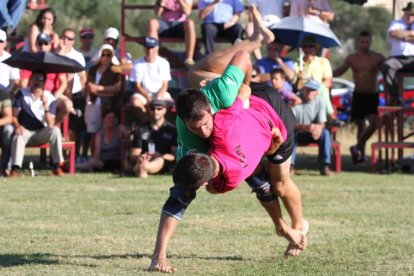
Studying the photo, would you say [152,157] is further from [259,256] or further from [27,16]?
[27,16]

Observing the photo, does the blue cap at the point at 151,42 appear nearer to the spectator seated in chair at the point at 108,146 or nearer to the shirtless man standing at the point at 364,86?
the spectator seated in chair at the point at 108,146

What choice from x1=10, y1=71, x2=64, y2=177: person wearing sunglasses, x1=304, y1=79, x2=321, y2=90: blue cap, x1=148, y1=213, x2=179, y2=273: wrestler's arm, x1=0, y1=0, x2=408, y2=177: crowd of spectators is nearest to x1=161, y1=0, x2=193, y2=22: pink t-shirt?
x1=0, y1=0, x2=408, y2=177: crowd of spectators

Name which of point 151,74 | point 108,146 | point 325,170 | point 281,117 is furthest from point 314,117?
point 281,117

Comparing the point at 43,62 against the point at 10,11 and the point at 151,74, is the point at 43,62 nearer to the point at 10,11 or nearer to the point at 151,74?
the point at 151,74

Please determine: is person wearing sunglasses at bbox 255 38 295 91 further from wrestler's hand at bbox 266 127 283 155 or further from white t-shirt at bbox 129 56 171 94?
wrestler's hand at bbox 266 127 283 155

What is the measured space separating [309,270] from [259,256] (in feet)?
2.47

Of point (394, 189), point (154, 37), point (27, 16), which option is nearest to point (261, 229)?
point (394, 189)

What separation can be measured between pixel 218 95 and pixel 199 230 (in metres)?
2.81

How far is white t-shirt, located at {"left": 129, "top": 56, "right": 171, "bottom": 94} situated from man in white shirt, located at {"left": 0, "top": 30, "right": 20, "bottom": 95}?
5.59 ft

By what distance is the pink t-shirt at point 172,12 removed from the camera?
16.2m

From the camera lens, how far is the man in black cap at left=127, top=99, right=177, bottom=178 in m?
15.0

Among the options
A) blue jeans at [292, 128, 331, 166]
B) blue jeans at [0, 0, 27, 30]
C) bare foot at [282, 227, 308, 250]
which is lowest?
blue jeans at [292, 128, 331, 166]

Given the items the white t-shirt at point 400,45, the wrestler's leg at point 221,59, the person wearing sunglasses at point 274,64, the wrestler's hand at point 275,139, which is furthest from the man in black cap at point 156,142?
the wrestler's hand at point 275,139

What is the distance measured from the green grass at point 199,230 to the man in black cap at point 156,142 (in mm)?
673
